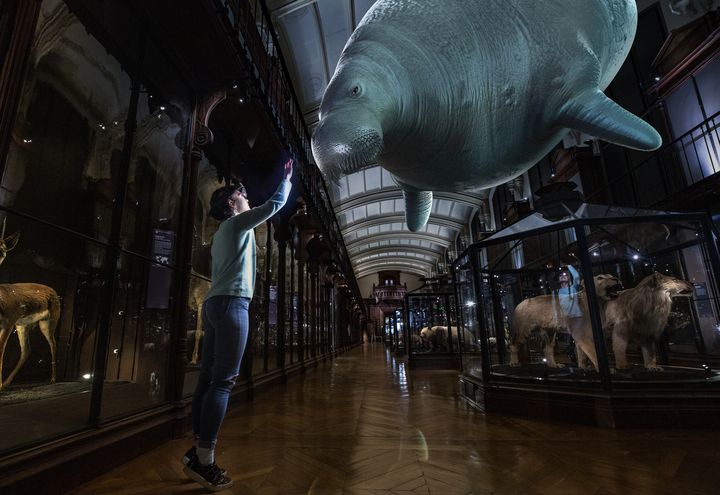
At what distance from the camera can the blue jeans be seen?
1.57m

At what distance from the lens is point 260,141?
436cm

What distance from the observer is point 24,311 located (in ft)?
7.06

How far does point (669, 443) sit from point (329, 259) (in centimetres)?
1006

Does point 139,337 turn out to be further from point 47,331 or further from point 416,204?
point 416,204

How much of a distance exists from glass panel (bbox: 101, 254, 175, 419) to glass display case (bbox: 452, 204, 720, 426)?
279 centimetres

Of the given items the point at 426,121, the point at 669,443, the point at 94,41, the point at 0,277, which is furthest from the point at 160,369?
the point at 669,443

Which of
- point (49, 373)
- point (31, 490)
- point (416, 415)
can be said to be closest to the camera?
point (31, 490)

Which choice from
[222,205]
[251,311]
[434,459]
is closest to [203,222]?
[251,311]

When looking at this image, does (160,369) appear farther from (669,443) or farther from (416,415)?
(669,443)

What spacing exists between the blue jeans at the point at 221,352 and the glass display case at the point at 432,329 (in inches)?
253

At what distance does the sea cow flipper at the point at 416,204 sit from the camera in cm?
78

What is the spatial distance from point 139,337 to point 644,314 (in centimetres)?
398

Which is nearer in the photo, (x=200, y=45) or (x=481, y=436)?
(x=481, y=436)

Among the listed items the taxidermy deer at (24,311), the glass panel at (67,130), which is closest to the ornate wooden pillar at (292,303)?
the glass panel at (67,130)
